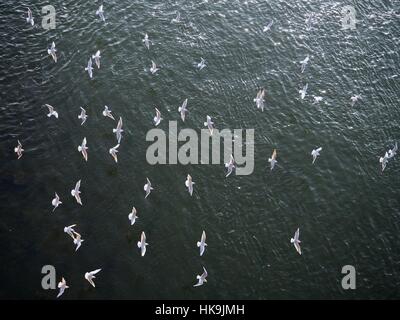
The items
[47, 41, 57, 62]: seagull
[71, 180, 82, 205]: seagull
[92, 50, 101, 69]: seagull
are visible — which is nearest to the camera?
A: [71, 180, 82, 205]: seagull

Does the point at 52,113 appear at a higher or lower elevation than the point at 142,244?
higher

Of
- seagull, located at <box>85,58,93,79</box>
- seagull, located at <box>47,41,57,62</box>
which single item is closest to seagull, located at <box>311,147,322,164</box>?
seagull, located at <box>85,58,93,79</box>

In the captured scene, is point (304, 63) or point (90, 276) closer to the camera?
point (90, 276)

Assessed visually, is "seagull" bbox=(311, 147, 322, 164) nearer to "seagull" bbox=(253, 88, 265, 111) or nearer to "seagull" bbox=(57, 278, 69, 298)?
"seagull" bbox=(253, 88, 265, 111)

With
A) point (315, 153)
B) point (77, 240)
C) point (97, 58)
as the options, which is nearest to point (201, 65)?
point (97, 58)

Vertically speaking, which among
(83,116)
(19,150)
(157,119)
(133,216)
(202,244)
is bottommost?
(202,244)

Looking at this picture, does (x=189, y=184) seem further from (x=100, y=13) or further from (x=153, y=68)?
(x=100, y=13)

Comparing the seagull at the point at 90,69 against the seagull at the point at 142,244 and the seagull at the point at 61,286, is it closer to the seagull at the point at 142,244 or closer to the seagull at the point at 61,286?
the seagull at the point at 142,244

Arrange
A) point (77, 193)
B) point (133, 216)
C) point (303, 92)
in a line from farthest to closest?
point (303, 92) < point (77, 193) < point (133, 216)
